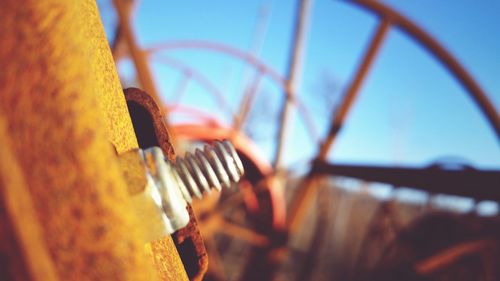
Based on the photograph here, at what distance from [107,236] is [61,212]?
0.03 m

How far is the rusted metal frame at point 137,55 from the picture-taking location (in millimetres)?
1276

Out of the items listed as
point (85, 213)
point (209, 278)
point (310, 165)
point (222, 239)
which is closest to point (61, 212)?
point (85, 213)

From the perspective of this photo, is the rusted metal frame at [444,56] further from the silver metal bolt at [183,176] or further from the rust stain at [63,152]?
the rust stain at [63,152]

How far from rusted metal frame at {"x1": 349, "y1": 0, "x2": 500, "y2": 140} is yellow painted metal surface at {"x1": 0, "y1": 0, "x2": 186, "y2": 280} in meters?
1.68

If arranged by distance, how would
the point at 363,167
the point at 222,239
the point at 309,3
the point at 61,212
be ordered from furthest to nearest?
1. the point at 222,239
2. the point at 309,3
3. the point at 363,167
4. the point at 61,212

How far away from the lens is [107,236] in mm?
173

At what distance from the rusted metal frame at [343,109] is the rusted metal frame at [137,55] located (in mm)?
1004

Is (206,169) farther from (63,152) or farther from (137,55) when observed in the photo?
(137,55)

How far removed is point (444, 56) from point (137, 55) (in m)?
1.52

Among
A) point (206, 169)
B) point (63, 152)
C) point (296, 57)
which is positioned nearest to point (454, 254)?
point (206, 169)

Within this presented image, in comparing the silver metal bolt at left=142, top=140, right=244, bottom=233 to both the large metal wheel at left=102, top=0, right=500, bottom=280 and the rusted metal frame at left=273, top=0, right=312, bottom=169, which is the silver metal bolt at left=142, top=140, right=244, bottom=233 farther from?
the rusted metal frame at left=273, top=0, right=312, bottom=169

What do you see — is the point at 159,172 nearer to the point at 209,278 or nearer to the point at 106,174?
the point at 106,174

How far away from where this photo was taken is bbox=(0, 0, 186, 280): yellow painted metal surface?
0.55ft

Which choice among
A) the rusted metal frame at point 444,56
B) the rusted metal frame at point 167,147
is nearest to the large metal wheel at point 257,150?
the rusted metal frame at point 444,56
